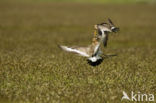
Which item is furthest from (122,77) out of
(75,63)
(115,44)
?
(115,44)

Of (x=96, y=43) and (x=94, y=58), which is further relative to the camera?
(x=94, y=58)

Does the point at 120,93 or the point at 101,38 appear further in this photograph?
the point at 101,38

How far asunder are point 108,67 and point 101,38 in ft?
8.69

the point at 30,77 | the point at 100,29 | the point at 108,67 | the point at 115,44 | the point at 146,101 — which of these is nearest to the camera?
the point at 146,101

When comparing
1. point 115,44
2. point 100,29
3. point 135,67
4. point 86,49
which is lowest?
point 115,44

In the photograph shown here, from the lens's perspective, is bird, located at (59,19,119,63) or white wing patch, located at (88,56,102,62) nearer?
bird, located at (59,19,119,63)

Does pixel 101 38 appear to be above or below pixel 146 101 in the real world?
above

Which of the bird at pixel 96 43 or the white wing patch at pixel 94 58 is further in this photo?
the white wing patch at pixel 94 58

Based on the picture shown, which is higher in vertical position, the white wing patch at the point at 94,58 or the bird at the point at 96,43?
the bird at the point at 96,43

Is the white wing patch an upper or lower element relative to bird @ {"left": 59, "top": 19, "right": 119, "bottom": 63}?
lower

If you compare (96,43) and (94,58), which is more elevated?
(96,43)

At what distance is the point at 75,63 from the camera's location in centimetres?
1461

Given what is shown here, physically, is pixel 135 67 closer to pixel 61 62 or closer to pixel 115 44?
pixel 61 62

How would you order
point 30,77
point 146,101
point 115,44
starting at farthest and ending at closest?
1. point 115,44
2. point 30,77
3. point 146,101
